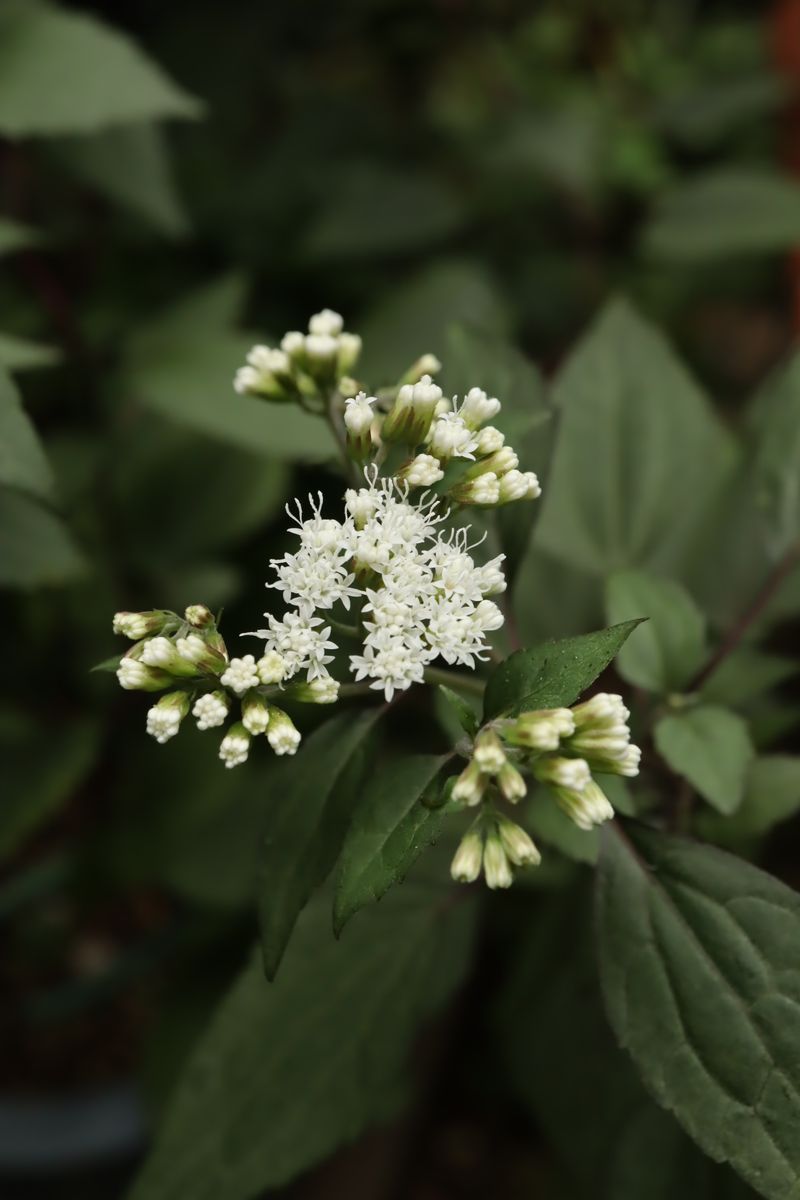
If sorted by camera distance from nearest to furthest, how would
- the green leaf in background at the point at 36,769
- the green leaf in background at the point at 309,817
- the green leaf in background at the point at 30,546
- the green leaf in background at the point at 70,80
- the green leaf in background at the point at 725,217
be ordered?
the green leaf in background at the point at 309,817 < the green leaf in background at the point at 30,546 < the green leaf in background at the point at 70,80 < the green leaf in background at the point at 36,769 < the green leaf in background at the point at 725,217

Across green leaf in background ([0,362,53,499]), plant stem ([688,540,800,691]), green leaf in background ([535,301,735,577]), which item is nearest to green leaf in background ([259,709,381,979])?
green leaf in background ([0,362,53,499])

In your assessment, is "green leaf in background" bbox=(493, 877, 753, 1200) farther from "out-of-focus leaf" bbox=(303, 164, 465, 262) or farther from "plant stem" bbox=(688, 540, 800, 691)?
"out-of-focus leaf" bbox=(303, 164, 465, 262)

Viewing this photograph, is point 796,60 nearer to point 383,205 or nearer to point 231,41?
point 383,205

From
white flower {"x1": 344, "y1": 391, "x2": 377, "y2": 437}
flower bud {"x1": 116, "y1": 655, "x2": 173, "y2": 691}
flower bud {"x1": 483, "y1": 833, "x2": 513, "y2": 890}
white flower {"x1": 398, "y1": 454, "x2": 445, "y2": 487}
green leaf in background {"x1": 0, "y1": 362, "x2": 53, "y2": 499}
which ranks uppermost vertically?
green leaf in background {"x1": 0, "y1": 362, "x2": 53, "y2": 499}

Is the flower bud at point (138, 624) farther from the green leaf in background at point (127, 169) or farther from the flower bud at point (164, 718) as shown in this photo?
the green leaf in background at point (127, 169)

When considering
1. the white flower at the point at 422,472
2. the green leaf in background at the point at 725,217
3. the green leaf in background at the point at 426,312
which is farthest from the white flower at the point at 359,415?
the green leaf in background at the point at 725,217

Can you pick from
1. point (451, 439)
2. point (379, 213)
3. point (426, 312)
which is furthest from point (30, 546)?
point (379, 213)
